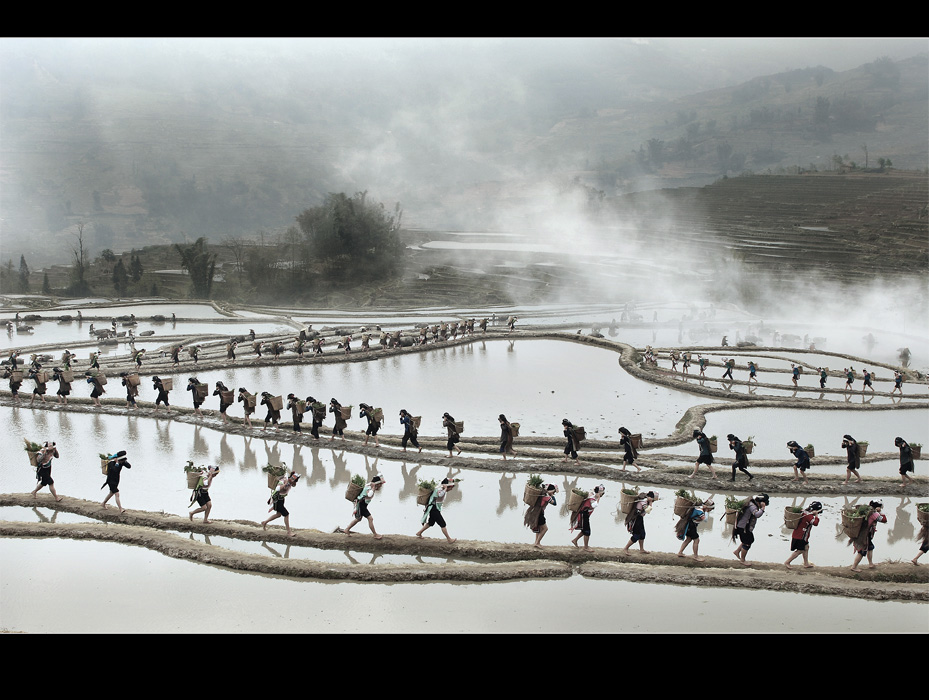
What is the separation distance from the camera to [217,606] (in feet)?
32.3

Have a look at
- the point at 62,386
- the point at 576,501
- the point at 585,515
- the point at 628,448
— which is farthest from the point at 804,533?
the point at 62,386

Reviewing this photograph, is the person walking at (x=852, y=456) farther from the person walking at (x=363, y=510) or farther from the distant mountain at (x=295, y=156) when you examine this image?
the distant mountain at (x=295, y=156)

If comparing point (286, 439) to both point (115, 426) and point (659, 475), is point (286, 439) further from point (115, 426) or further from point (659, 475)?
point (659, 475)

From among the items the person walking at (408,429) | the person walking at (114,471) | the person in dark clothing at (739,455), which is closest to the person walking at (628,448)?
the person in dark clothing at (739,455)

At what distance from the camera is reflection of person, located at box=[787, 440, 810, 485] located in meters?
14.3

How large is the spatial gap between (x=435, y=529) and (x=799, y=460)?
7.53 metres

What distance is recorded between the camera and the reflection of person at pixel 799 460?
14.3 m

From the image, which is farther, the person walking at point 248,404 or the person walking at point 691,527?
the person walking at point 248,404

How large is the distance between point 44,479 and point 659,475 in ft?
38.7

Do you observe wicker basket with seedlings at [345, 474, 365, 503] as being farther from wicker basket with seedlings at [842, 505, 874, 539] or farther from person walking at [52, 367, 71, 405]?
person walking at [52, 367, 71, 405]

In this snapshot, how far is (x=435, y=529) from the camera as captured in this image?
1254cm

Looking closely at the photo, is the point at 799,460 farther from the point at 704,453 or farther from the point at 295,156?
the point at 295,156

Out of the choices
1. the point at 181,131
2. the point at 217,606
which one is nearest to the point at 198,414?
the point at 217,606

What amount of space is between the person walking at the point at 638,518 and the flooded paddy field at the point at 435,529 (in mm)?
301
